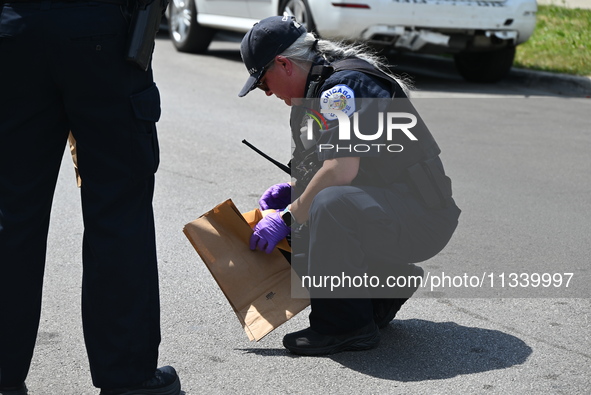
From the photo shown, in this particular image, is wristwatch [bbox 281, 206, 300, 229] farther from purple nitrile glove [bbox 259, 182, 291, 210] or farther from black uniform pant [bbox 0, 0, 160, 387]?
black uniform pant [bbox 0, 0, 160, 387]

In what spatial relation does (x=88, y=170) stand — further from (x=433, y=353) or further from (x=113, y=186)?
(x=433, y=353)

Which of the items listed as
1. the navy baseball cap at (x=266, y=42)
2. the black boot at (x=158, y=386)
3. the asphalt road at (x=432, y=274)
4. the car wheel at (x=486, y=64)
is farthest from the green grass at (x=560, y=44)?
the black boot at (x=158, y=386)

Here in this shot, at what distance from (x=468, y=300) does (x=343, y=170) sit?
1.06m

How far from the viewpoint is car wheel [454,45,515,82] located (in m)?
9.91

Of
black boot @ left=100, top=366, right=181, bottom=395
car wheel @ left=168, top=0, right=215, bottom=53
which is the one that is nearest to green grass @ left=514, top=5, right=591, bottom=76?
car wheel @ left=168, top=0, right=215, bottom=53

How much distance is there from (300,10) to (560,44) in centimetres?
347

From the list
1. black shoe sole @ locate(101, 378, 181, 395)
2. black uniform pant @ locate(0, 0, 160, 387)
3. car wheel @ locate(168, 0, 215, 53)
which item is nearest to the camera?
black uniform pant @ locate(0, 0, 160, 387)

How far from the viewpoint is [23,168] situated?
2707 millimetres

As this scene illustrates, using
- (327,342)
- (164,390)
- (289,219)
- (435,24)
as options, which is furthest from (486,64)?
(164,390)

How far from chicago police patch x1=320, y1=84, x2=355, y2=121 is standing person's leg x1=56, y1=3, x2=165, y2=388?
0.73 m

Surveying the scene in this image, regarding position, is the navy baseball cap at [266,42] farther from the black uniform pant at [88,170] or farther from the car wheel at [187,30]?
the car wheel at [187,30]

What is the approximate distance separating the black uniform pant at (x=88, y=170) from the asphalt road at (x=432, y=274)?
0.37 m

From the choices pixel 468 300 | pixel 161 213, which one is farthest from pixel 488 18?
pixel 468 300

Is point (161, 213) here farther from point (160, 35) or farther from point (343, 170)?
point (160, 35)
